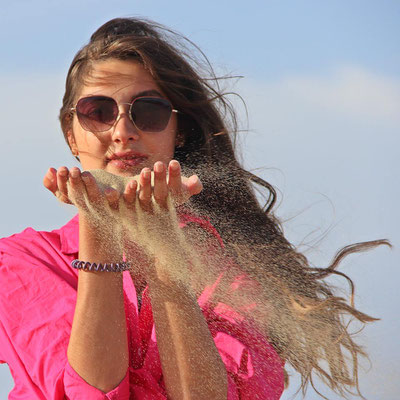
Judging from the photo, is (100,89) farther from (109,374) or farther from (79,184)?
(109,374)

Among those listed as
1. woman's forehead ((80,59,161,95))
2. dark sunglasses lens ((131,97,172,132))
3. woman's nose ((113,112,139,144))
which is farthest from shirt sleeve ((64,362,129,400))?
woman's forehead ((80,59,161,95))

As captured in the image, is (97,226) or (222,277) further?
(222,277)

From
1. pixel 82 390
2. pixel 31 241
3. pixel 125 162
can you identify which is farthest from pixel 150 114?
pixel 82 390

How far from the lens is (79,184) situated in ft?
8.45

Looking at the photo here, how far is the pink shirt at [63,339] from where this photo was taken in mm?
2861

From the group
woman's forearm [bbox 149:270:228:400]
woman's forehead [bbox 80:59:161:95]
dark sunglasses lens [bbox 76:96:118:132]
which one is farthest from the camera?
woman's forehead [bbox 80:59:161:95]

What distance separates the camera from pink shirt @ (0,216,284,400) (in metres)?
2.86

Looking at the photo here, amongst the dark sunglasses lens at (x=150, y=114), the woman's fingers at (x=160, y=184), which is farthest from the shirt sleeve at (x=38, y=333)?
the dark sunglasses lens at (x=150, y=114)

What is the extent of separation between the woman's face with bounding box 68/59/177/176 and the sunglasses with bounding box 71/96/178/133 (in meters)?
0.02

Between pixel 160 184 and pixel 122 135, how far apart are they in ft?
2.52

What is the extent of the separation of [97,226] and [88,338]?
1.33 ft

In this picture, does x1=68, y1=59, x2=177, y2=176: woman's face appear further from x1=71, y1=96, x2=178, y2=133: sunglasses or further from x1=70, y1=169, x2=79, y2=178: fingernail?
x1=70, y1=169, x2=79, y2=178: fingernail

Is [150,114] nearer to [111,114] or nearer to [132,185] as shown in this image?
[111,114]

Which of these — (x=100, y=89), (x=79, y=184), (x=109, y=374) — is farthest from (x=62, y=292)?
(x=100, y=89)
